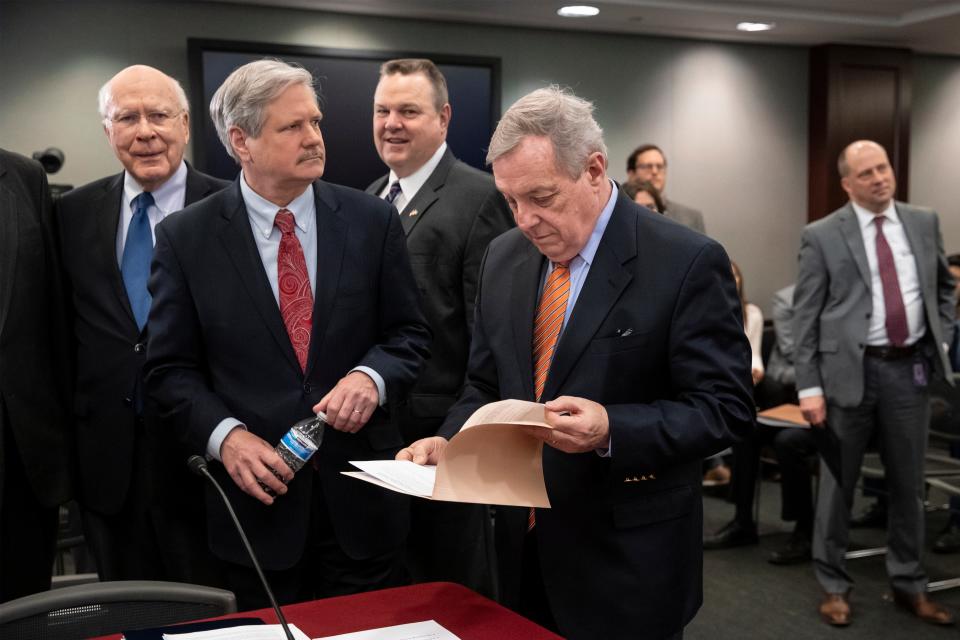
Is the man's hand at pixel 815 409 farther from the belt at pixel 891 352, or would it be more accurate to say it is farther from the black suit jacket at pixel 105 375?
the black suit jacket at pixel 105 375

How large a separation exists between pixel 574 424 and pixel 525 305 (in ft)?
1.35

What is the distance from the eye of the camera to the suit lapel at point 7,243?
259cm

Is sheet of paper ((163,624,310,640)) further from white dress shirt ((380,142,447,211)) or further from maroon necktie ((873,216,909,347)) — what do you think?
maroon necktie ((873,216,909,347))

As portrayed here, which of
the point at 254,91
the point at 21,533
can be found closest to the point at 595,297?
the point at 254,91

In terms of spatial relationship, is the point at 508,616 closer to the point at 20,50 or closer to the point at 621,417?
the point at 621,417

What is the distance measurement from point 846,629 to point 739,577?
733 mm

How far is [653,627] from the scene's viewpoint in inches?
77.5

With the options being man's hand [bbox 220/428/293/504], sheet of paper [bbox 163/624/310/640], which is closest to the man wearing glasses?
man's hand [bbox 220/428/293/504]

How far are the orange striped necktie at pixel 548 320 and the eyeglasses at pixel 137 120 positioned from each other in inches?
51.2

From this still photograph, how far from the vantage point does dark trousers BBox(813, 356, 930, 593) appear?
13.6 ft

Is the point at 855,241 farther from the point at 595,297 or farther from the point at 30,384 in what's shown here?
the point at 30,384

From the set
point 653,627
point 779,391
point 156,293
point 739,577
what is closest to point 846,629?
point 739,577

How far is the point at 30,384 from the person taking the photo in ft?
8.64

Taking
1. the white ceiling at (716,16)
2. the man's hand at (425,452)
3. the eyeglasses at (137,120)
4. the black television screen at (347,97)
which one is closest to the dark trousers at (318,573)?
the man's hand at (425,452)
